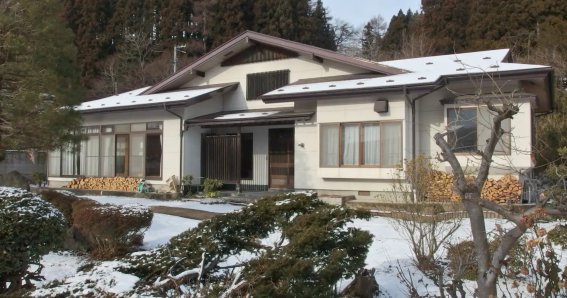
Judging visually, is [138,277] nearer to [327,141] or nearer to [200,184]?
[327,141]

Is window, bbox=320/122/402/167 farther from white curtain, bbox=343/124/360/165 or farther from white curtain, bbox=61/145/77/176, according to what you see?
white curtain, bbox=61/145/77/176

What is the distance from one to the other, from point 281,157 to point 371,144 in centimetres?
431

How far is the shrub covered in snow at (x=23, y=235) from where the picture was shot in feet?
20.9

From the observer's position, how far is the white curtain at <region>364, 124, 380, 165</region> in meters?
15.1

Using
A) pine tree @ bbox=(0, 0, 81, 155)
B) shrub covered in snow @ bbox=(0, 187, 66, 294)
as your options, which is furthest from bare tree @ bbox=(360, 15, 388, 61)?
shrub covered in snow @ bbox=(0, 187, 66, 294)

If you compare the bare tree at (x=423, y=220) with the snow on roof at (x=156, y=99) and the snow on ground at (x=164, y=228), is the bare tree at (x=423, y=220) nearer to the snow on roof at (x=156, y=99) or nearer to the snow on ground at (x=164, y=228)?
the snow on ground at (x=164, y=228)

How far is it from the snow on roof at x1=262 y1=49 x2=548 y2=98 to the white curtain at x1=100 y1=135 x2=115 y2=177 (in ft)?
24.1

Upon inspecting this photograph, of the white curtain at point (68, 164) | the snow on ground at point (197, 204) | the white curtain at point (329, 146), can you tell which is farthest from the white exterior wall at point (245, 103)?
the white curtain at point (68, 164)

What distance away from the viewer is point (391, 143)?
14.9 metres

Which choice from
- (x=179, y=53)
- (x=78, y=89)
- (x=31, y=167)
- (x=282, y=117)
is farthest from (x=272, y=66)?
(x=179, y=53)

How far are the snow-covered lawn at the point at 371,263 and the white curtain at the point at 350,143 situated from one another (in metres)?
3.59

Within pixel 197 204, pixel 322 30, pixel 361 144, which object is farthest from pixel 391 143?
pixel 322 30

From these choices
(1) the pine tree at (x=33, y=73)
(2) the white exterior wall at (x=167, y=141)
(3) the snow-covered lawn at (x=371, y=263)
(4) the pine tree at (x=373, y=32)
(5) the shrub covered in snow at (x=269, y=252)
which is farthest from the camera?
(4) the pine tree at (x=373, y=32)

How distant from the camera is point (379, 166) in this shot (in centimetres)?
1495
